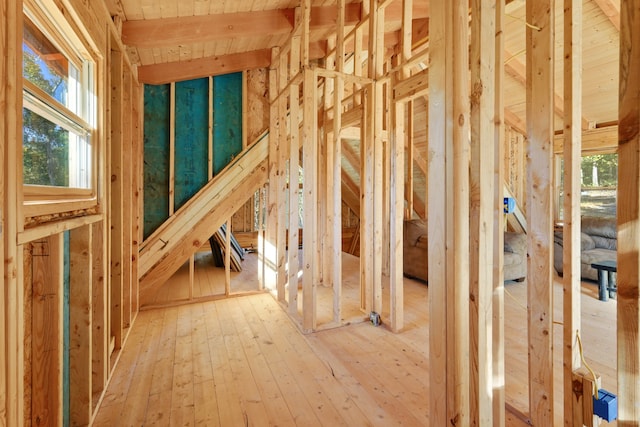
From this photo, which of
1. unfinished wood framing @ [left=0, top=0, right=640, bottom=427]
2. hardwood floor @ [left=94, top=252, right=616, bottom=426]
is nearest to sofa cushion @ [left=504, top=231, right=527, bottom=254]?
hardwood floor @ [left=94, top=252, right=616, bottom=426]

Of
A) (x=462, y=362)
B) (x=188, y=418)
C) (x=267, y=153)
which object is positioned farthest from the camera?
(x=267, y=153)

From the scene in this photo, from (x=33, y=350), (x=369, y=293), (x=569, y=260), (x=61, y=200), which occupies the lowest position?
(x=369, y=293)

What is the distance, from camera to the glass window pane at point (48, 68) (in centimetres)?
136

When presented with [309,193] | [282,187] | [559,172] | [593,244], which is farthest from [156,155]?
[559,172]

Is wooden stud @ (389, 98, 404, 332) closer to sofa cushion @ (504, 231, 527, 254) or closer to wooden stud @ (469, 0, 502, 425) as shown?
wooden stud @ (469, 0, 502, 425)

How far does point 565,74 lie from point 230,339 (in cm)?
306

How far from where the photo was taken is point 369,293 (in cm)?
328

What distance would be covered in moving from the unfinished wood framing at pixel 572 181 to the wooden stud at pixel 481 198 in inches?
27.3

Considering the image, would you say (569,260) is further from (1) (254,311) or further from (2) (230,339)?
(1) (254,311)

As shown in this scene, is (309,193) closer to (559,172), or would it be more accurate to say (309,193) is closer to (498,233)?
(498,233)

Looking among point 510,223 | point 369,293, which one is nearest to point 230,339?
point 369,293

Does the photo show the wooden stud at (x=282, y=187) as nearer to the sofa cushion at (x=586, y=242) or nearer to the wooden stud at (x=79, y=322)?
the wooden stud at (x=79, y=322)

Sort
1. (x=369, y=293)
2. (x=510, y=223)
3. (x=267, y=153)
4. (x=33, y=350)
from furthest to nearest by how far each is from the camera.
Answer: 1. (x=510, y=223)
2. (x=267, y=153)
3. (x=369, y=293)
4. (x=33, y=350)

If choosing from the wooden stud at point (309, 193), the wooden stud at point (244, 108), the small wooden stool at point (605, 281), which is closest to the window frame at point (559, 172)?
the small wooden stool at point (605, 281)
